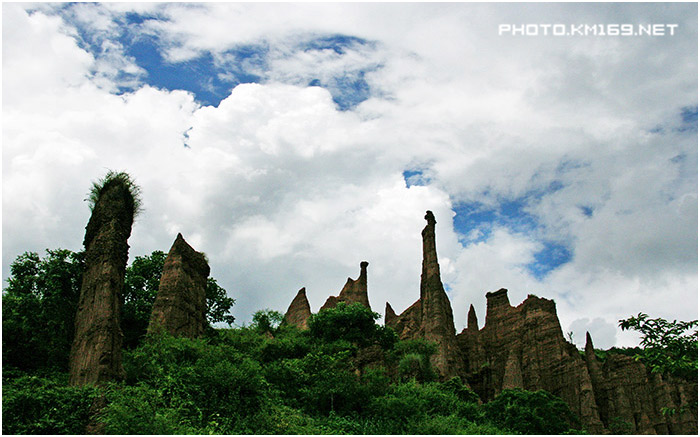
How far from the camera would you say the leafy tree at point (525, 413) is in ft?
88.5

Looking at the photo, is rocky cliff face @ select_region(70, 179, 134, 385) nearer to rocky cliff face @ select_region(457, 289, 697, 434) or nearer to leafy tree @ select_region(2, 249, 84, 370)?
leafy tree @ select_region(2, 249, 84, 370)

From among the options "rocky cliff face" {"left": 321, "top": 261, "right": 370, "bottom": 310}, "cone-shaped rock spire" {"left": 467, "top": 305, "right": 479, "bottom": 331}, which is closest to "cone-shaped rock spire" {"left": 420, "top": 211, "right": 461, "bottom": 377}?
"rocky cliff face" {"left": 321, "top": 261, "right": 370, "bottom": 310}

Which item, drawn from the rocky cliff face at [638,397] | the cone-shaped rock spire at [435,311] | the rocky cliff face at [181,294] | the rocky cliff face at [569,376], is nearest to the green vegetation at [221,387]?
the rocky cliff face at [181,294]

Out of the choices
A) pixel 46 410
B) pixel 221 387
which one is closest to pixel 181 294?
pixel 221 387

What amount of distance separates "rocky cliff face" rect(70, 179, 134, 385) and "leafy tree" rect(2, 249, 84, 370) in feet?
16.5

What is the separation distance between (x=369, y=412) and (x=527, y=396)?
10.3m

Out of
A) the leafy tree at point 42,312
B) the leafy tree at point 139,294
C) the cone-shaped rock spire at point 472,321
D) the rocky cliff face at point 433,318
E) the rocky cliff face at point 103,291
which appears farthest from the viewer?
the cone-shaped rock spire at point 472,321

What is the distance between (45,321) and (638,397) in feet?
146

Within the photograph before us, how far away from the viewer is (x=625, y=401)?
44594 mm

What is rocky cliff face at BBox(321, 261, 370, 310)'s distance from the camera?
2068 inches

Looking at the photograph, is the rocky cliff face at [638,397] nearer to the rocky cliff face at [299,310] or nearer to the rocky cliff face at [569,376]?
the rocky cliff face at [569,376]

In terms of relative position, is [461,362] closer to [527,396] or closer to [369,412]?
[527,396]

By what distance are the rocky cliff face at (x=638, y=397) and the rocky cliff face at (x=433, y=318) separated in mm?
12014

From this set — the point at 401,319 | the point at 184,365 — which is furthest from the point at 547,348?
the point at 184,365
